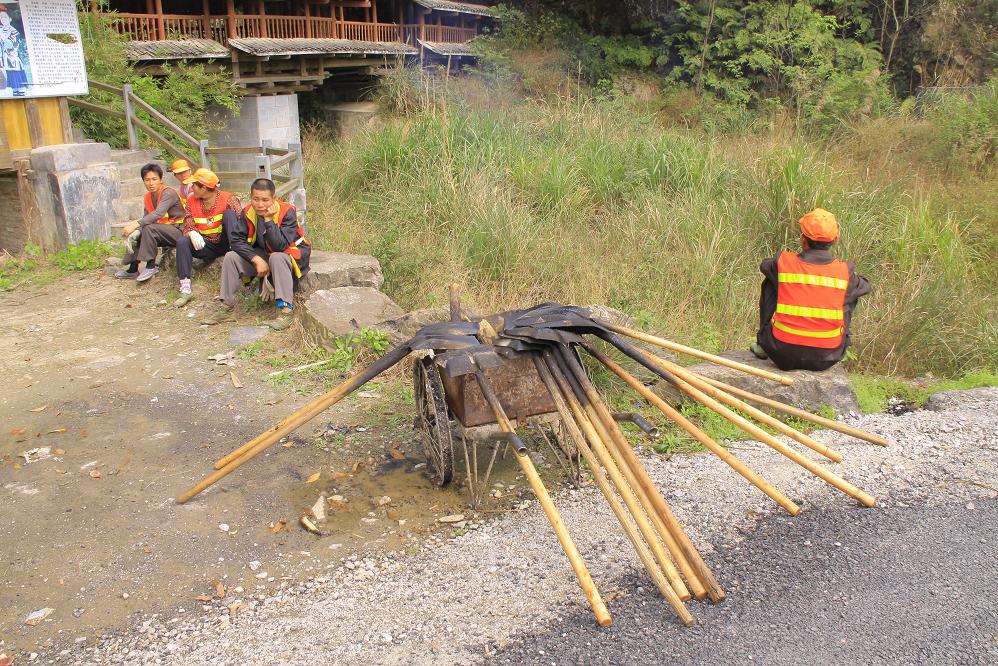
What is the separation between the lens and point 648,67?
648 inches

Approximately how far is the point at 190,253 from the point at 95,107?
4105 mm

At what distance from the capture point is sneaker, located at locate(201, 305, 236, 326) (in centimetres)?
632

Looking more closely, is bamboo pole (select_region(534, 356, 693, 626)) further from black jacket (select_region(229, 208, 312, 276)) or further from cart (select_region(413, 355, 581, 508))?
black jacket (select_region(229, 208, 312, 276))

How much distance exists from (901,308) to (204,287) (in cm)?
581

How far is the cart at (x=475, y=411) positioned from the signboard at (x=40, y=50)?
646cm

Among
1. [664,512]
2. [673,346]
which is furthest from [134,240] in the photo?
[664,512]

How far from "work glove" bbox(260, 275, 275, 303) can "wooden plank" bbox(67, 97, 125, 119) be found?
4.83 meters

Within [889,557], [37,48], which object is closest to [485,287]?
[889,557]

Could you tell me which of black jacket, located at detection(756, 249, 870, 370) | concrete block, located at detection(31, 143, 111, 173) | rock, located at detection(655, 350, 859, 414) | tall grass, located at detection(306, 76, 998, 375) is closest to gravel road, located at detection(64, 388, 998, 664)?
rock, located at detection(655, 350, 859, 414)

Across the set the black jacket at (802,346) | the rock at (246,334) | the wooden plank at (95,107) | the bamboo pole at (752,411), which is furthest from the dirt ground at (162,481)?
the wooden plank at (95,107)

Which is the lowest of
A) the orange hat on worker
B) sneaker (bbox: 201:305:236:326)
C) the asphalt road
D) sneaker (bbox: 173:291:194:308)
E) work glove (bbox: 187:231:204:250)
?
sneaker (bbox: 201:305:236:326)

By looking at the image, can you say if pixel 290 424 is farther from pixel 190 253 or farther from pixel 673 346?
pixel 190 253

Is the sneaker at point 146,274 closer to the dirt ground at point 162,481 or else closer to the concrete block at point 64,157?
the dirt ground at point 162,481

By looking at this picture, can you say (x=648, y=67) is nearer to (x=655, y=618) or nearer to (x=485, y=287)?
(x=485, y=287)
